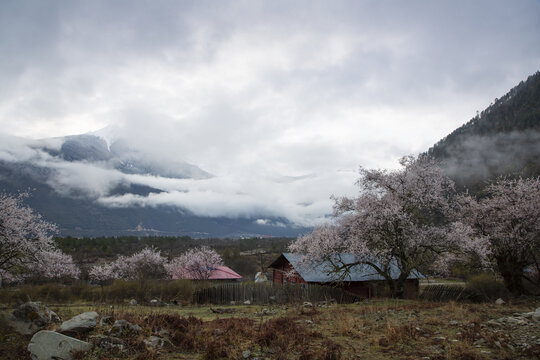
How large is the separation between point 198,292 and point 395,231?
17.5 m

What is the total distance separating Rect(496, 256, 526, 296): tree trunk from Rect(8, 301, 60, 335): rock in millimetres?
27813

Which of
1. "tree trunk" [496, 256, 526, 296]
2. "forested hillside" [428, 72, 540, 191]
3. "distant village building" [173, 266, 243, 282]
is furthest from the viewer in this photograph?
"forested hillside" [428, 72, 540, 191]

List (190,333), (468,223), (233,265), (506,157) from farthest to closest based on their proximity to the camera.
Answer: (506,157) → (233,265) → (468,223) → (190,333)

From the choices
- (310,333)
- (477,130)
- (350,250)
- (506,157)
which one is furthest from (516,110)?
(310,333)

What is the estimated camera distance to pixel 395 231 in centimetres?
2152

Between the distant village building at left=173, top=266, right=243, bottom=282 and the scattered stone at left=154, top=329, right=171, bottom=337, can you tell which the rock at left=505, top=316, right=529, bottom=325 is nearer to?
the scattered stone at left=154, top=329, right=171, bottom=337

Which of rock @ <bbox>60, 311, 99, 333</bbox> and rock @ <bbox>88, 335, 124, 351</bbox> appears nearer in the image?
rock @ <bbox>88, 335, 124, 351</bbox>

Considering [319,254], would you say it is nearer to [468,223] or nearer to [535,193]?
[468,223]

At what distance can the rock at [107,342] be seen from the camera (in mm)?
8570

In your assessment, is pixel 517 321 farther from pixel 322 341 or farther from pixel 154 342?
pixel 154 342

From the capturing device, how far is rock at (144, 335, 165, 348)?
9.02 meters

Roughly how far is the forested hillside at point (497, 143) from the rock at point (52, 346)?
10823cm

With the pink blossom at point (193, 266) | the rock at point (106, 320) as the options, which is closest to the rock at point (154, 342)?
the rock at point (106, 320)

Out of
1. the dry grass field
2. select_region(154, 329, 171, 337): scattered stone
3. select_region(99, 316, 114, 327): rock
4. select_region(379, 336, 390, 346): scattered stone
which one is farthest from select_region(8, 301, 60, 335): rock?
select_region(379, 336, 390, 346): scattered stone
